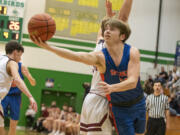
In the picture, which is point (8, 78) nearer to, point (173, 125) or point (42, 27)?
point (42, 27)

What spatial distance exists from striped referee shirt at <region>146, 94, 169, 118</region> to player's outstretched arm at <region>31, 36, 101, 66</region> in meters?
5.74

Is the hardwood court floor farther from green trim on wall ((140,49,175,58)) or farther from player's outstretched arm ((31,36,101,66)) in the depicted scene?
player's outstretched arm ((31,36,101,66))

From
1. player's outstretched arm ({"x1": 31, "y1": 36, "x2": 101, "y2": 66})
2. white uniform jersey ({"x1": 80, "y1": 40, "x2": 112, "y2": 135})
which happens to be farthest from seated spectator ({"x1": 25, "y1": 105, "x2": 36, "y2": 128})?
player's outstretched arm ({"x1": 31, "y1": 36, "x2": 101, "y2": 66})

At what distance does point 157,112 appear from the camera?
878cm

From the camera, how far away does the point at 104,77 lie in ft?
11.9

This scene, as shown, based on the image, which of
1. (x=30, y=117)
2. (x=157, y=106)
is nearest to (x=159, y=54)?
(x=30, y=117)

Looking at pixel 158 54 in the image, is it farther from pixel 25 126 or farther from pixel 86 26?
pixel 25 126

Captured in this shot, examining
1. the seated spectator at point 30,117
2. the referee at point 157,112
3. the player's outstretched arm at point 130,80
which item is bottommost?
the seated spectator at point 30,117

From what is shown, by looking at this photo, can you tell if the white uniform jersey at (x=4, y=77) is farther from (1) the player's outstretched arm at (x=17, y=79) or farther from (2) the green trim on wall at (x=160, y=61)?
(2) the green trim on wall at (x=160, y=61)

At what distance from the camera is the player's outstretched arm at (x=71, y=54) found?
289 cm

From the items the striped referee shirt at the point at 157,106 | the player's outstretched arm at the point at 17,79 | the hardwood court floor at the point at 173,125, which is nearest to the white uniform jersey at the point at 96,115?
the player's outstretched arm at the point at 17,79

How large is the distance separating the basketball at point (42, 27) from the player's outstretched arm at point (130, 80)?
723 mm

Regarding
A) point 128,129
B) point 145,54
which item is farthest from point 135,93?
point 145,54

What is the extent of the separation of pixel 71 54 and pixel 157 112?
20.6ft
